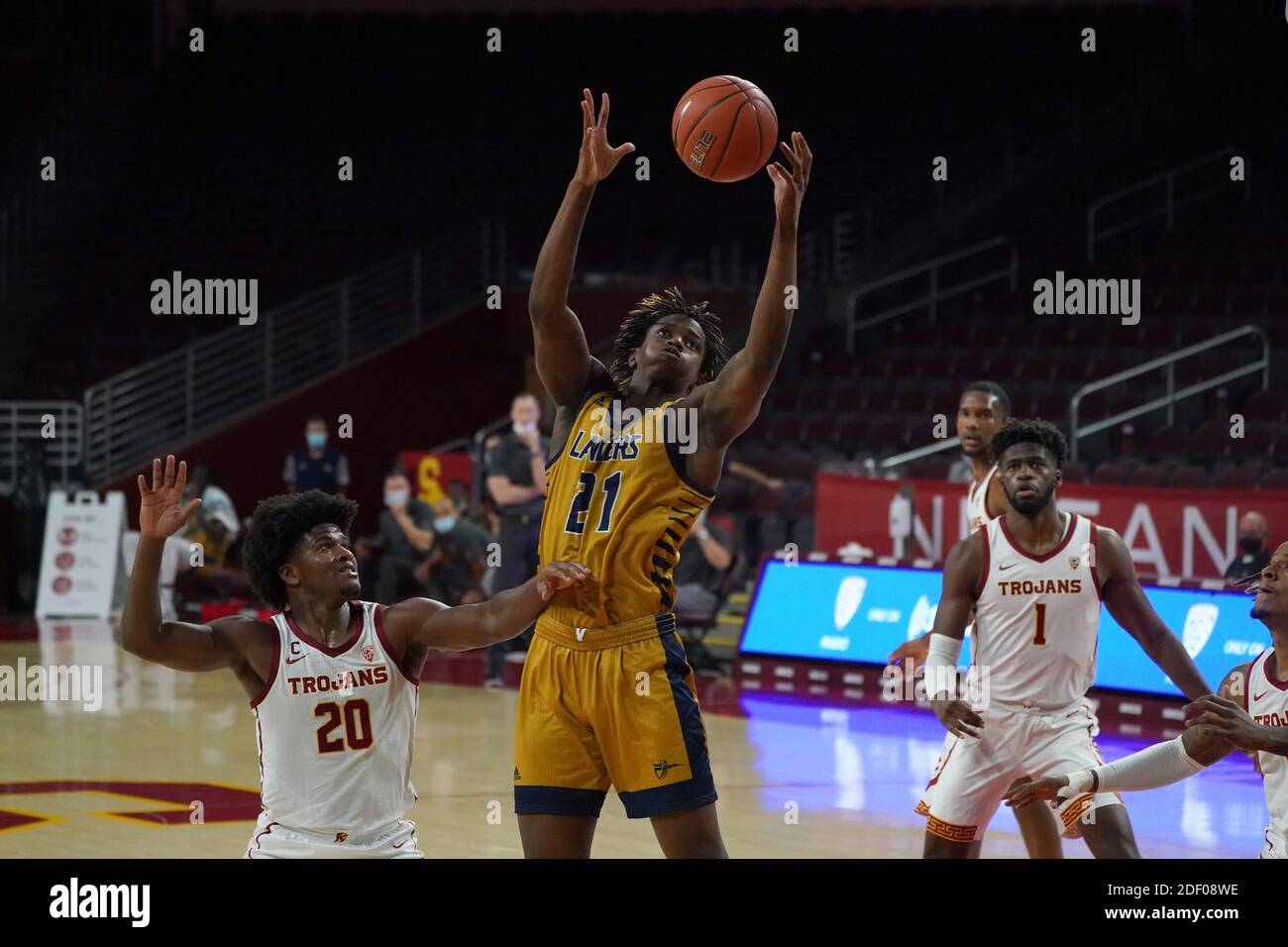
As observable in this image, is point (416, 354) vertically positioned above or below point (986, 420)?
above

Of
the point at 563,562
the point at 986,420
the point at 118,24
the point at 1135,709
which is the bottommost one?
the point at 1135,709

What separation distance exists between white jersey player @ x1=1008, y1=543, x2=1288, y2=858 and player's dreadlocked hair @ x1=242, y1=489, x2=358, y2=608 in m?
1.98

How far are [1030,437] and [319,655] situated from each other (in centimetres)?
248

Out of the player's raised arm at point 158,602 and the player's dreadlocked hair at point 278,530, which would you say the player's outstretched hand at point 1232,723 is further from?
the player's raised arm at point 158,602

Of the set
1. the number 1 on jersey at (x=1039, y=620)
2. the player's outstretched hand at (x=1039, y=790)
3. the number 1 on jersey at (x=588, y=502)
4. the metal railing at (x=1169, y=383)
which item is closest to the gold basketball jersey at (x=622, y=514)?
the number 1 on jersey at (x=588, y=502)

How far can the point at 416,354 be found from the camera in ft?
68.9

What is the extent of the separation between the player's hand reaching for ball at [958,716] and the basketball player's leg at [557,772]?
1.25 metres

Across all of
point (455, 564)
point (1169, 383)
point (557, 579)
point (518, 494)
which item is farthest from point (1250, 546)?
point (557, 579)

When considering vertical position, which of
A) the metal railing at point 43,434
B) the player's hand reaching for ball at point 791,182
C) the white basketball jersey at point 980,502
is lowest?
the white basketball jersey at point 980,502

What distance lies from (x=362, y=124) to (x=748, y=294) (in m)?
5.93

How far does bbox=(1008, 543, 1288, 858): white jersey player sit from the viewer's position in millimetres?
4777

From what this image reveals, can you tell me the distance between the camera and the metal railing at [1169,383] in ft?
52.8

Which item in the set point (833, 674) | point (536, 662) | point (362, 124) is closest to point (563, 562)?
point (536, 662)

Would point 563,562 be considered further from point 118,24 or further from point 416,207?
point 118,24
